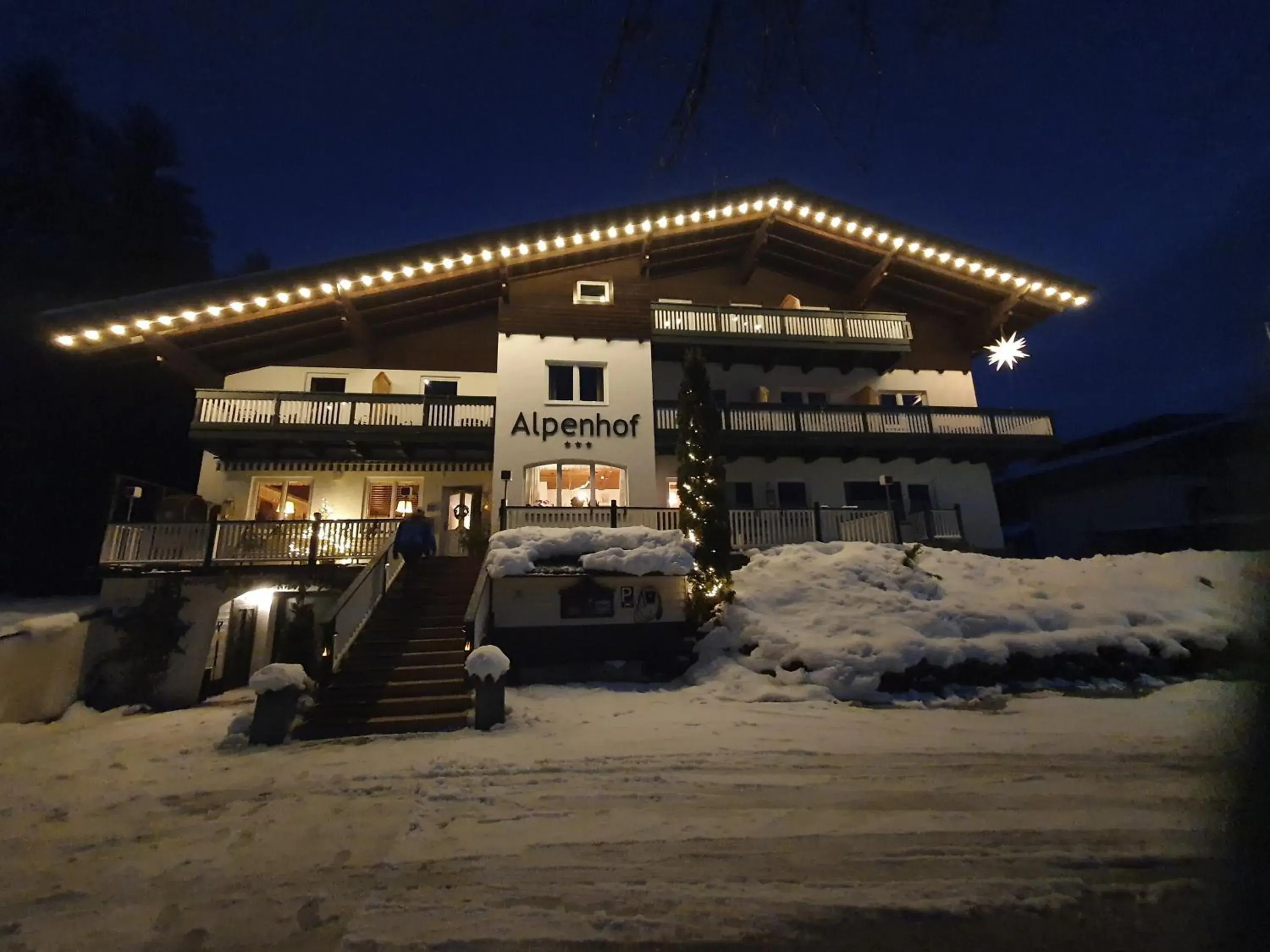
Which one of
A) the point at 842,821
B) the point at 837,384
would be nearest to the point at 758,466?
the point at 837,384

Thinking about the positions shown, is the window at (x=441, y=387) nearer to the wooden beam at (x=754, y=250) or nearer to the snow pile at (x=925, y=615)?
the wooden beam at (x=754, y=250)

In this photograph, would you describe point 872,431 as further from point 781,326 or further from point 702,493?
point 702,493

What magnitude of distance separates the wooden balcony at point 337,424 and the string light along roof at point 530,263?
2.41 m

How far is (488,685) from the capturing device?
298 inches

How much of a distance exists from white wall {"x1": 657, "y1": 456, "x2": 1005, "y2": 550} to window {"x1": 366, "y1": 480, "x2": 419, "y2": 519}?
1044 centimetres

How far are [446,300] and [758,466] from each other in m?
11.9

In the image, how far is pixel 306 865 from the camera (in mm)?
4012

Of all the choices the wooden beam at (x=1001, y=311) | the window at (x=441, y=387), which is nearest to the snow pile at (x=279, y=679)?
the window at (x=441, y=387)

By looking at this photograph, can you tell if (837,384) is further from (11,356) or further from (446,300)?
(11,356)

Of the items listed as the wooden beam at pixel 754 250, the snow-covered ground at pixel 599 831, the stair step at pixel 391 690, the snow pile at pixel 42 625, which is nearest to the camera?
the snow-covered ground at pixel 599 831

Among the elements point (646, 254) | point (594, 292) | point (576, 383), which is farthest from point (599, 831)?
point (646, 254)

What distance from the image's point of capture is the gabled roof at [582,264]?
1558 centimetres

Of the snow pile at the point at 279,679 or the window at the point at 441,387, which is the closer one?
the snow pile at the point at 279,679

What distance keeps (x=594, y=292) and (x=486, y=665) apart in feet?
48.9
